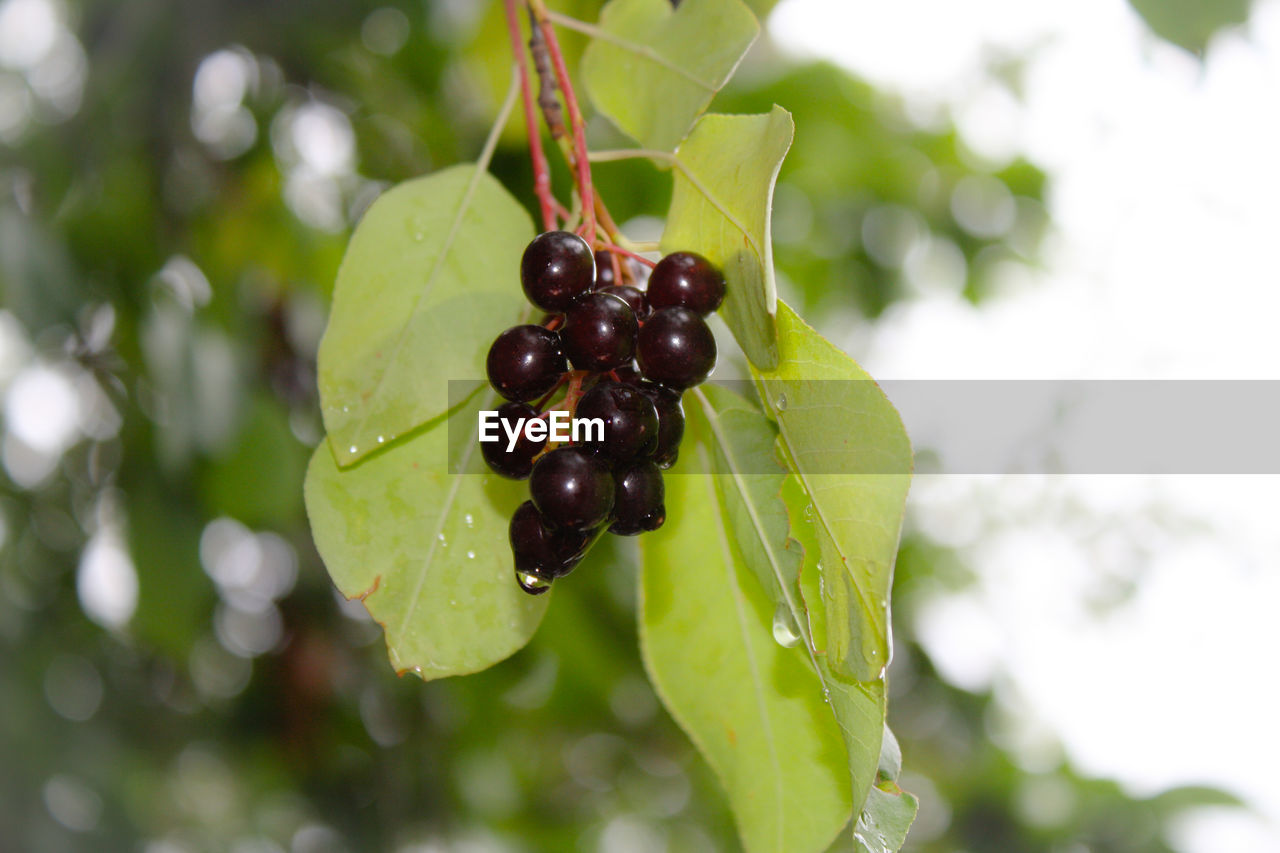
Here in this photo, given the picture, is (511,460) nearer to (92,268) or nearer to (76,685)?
(92,268)

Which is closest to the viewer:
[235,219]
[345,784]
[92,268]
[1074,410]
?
[92,268]

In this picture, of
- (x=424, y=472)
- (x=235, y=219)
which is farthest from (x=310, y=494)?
(x=235, y=219)

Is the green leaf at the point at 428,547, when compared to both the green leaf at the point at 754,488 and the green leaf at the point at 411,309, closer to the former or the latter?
the green leaf at the point at 411,309

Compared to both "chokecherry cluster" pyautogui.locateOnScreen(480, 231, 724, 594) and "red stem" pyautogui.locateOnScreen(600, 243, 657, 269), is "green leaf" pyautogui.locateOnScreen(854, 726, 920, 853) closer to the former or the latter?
"chokecherry cluster" pyautogui.locateOnScreen(480, 231, 724, 594)

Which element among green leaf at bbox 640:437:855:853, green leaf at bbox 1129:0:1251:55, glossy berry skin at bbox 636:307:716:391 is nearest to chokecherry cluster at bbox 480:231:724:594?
glossy berry skin at bbox 636:307:716:391

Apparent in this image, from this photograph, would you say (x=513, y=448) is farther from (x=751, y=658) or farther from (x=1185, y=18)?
(x=1185, y=18)

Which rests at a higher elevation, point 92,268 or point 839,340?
point 92,268

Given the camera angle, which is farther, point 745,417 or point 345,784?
point 345,784
